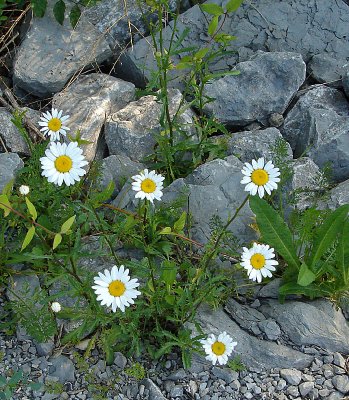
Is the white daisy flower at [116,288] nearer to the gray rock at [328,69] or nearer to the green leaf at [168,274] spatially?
the green leaf at [168,274]

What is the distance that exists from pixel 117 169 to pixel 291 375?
5.25ft

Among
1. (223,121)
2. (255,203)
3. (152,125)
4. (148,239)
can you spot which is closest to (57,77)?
(152,125)

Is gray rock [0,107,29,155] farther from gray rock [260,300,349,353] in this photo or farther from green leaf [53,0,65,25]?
gray rock [260,300,349,353]

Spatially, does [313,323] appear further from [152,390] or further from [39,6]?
[39,6]

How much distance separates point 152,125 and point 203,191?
2.35 feet

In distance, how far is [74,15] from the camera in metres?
4.65

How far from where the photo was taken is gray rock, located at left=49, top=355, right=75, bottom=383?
3232mm

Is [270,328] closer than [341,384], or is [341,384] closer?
[341,384]

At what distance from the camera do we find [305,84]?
15.5 ft

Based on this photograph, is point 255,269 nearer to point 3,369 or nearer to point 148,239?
point 148,239

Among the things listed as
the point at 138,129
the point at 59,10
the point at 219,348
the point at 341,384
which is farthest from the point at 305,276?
the point at 59,10

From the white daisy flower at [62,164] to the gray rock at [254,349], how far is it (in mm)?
1067

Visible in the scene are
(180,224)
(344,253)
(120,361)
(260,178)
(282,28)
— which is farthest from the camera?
(282,28)

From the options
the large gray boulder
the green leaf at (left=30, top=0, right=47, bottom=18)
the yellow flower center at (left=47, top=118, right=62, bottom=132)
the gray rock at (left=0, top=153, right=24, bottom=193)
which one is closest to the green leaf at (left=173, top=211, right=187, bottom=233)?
the yellow flower center at (left=47, top=118, right=62, bottom=132)
